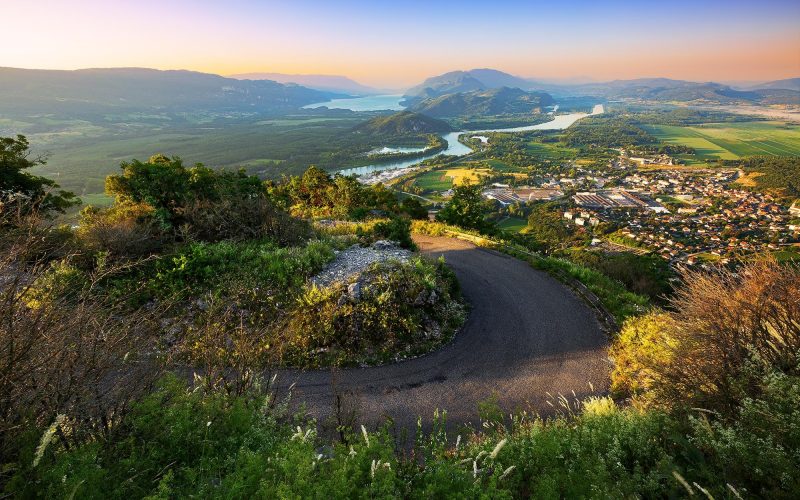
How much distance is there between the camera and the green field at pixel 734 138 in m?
99.6

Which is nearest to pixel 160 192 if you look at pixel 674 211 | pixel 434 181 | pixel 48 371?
pixel 48 371

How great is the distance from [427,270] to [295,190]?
22876 millimetres

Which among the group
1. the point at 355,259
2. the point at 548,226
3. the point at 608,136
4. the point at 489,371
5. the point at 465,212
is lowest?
the point at 548,226

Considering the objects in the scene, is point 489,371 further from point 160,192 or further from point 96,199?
point 96,199

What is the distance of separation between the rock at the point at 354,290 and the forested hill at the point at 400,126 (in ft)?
501

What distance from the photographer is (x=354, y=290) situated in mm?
10141

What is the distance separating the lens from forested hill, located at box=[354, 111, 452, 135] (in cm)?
15762

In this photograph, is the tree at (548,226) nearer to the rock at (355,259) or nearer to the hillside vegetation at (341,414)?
the rock at (355,259)

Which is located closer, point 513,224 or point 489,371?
point 489,371

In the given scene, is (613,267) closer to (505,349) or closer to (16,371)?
(505,349)

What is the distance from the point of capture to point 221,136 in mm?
128375

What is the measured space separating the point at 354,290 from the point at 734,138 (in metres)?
173

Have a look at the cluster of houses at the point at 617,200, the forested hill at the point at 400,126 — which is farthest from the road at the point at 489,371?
the forested hill at the point at 400,126

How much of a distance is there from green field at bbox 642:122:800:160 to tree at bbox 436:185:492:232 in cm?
10959
